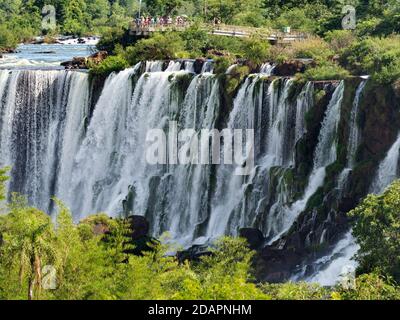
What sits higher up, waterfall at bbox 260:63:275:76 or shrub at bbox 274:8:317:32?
shrub at bbox 274:8:317:32

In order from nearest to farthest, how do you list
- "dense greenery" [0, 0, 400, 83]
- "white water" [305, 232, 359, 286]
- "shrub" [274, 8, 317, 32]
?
"white water" [305, 232, 359, 286] < "dense greenery" [0, 0, 400, 83] < "shrub" [274, 8, 317, 32]

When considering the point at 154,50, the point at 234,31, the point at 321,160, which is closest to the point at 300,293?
the point at 321,160

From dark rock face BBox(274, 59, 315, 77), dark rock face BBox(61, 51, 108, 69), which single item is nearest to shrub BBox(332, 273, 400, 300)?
dark rock face BBox(274, 59, 315, 77)

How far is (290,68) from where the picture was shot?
36.8m

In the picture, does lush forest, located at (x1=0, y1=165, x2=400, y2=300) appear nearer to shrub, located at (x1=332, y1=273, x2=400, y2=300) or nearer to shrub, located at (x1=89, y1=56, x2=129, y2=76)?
shrub, located at (x1=332, y1=273, x2=400, y2=300)

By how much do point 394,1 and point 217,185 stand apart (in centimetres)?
1767

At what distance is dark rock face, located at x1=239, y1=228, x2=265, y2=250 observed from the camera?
31.0 metres

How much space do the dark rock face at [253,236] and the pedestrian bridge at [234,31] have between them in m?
16.6

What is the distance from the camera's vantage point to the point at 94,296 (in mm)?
20609

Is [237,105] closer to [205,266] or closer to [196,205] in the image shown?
[196,205]

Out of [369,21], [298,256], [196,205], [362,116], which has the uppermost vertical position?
[369,21]

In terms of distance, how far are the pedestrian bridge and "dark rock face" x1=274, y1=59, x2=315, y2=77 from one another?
872 centimetres
